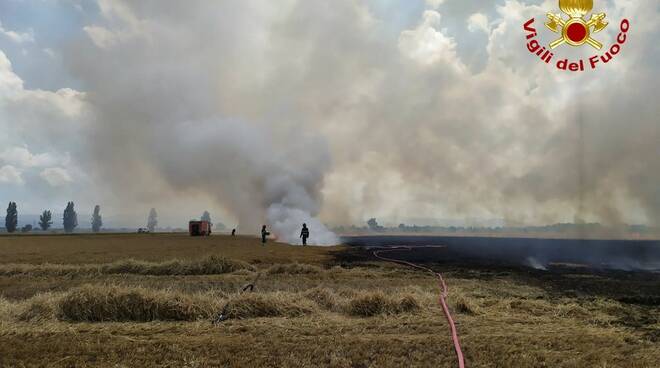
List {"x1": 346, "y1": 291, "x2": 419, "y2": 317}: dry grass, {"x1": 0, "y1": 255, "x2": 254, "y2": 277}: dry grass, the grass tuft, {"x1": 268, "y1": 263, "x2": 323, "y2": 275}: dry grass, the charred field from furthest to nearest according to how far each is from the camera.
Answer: {"x1": 268, "y1": 263, "x2": 323, "y2": 275}: dry grass < {"x1": 0, "y1": 255, "x2": 254, "y2": 277}: dry grass < {"x1": 346, "y1": 291, "x2": 419, "y2": 317}: dry grass < the grass tuft < the charred field

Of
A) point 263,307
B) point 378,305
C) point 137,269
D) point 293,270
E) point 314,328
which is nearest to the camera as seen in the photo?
point 314,328

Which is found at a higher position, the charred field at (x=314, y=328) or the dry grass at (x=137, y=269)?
the dry grass at (x=137, y=269)

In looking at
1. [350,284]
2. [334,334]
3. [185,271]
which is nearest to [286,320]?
[334,334]

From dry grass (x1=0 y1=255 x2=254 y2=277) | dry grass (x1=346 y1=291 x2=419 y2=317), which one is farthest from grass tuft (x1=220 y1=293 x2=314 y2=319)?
dry grass (x1=0 y1=255 x2=254 y2=277)

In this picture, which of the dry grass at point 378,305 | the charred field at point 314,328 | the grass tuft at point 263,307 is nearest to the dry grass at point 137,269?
the charred field at point 314,328

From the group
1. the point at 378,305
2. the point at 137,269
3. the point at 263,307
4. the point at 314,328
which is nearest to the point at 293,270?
the point at 137,269

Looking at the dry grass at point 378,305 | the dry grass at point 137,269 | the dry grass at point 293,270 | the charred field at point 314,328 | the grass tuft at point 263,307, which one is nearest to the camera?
the charred field at point 314,328

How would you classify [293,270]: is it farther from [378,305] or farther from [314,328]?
[314,328]

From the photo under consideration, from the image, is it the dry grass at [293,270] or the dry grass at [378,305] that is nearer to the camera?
the dry grass at [378,305]

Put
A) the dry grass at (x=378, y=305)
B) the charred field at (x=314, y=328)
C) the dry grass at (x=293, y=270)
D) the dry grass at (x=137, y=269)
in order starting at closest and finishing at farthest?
1. the charred field at (x=314, y=328)
2. the dry grass at (x=378, y=305)
3. the dry grass at (x=137, y=269)
4. the dry grass at (x=293, y=270)

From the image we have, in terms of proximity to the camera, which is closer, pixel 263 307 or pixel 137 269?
pixel 263 307

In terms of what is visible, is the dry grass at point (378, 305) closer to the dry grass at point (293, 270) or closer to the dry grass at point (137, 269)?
the dry grass at point (293, 270)

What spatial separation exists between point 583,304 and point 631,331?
15.7 feet

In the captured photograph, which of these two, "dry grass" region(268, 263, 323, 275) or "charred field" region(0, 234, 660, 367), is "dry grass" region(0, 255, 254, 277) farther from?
"charred field" region(0, 234, 660, 367)
